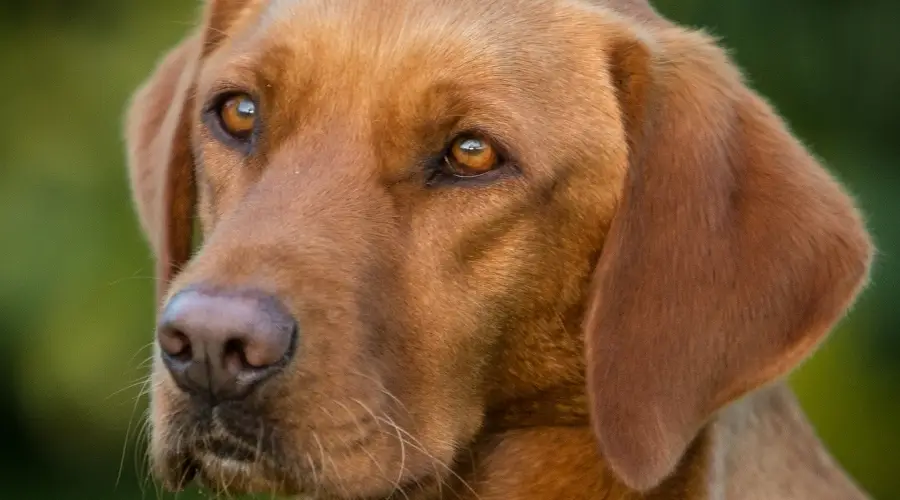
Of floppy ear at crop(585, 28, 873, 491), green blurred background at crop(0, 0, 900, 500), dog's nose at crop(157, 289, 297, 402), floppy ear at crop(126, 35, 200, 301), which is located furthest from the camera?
→ green blurred background at crop(0, 0, 900, 500)

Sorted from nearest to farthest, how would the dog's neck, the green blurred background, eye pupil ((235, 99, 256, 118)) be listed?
1. the dog's neck
2. eye pupil ((235, 99, 256, 118))
3. the green blurred background

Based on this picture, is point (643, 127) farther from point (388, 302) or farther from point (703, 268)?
point (388, 302)

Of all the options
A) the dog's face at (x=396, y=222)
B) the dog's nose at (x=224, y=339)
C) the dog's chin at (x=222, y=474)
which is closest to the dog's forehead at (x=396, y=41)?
the dog's face at (x=396, y=222)

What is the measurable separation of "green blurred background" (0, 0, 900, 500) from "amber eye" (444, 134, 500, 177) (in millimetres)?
2713

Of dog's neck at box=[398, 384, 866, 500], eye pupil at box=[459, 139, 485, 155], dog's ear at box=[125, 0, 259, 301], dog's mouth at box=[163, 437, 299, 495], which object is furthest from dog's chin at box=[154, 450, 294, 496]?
eye pupil at box=[459, 139, 485, 155]

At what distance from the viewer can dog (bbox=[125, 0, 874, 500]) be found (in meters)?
3.38

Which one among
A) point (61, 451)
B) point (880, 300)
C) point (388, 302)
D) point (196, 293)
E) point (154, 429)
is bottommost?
point (61, 451)

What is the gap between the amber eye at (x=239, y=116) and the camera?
3843 mm

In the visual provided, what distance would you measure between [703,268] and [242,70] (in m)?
1.33

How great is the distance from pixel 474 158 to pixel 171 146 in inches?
43.0

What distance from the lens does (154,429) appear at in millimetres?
3463

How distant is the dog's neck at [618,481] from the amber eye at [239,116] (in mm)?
1037

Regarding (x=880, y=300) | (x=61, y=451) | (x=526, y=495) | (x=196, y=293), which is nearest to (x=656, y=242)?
(x=526, y=495)

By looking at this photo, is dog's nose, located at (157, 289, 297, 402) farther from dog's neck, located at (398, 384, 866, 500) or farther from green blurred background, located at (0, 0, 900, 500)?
green blurred background, located at (0, 0, 900, 500)
